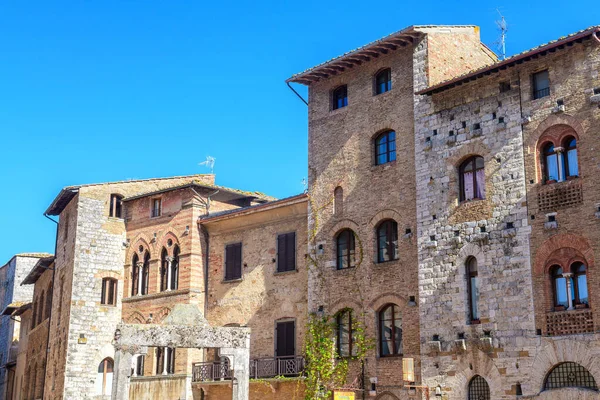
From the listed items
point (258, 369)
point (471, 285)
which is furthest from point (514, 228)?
point (258, 369)

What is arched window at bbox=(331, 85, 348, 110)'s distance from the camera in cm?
2775

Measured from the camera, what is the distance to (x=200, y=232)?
31984 millimetres

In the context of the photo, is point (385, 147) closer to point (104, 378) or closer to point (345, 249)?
point (345, 249)

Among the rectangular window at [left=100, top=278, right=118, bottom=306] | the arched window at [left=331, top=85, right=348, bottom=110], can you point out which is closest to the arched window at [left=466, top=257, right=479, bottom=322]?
the arched window at [left=331, top=85, right=348, bottom=110]

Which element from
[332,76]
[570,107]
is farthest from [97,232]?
[570,107]

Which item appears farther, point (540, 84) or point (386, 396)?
point (386, 396)

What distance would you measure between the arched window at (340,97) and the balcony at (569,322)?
417 inches

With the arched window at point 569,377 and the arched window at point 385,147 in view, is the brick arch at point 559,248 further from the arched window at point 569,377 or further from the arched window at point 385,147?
the arched window at point 385,147

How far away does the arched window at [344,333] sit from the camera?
25.6 meters

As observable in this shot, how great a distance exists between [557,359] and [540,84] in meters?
7.31

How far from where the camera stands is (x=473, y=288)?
2258 cm

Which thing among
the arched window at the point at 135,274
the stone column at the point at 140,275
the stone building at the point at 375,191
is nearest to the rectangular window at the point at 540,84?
the stone building at the point at 375,191

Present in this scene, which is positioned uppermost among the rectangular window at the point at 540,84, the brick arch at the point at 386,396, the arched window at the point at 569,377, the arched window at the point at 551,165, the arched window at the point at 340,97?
the arched window at the point at 340,97

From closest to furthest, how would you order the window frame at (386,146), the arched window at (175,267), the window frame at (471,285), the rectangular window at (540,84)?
1. the rectangular window at (540,84)
2. the window frame at (471,285)
3. the window frame at (386,146)
4. the arched window at (175,267)
